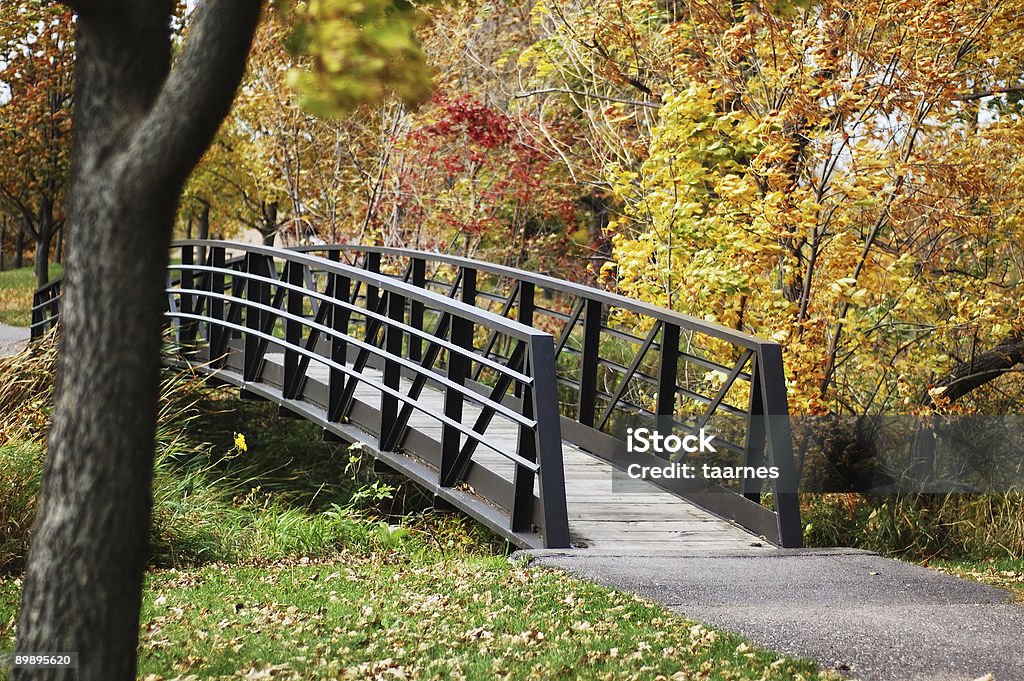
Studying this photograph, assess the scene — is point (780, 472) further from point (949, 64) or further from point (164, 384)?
point (164, 384)

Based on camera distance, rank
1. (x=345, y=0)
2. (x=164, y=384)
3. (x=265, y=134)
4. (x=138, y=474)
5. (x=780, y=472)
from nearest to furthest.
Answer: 1. (x=138, y=474)
2. (x=345, y=0)
3. (x=780, y=472)
4. (x=164, y=384)
5. (x=265, y=134)

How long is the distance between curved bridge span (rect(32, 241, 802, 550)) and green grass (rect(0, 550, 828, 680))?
0.87m

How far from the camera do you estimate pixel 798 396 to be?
8.44 meters

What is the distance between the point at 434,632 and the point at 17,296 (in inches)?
1085

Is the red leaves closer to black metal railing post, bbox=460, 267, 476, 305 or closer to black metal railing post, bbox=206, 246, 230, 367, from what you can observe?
black metal railing post, bbox=206, 246, 230, 367

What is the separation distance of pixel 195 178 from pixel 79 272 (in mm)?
24565

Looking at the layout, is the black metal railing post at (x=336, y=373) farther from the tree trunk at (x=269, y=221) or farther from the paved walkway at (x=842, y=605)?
the tree trunk at (x=269, y=221)

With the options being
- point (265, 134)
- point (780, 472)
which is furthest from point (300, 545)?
point (265, 134)

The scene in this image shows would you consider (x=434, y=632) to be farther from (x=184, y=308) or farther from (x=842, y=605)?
(x=184, y=308)

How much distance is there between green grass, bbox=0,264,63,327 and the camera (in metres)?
26.2

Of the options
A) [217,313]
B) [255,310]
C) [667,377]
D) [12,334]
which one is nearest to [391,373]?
[667,377]

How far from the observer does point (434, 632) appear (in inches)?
194

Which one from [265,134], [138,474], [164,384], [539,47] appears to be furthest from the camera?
[265,134]

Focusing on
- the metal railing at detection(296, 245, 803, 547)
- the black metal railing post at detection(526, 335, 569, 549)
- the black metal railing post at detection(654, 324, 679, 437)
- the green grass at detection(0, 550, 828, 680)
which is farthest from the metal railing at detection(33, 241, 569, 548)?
the black metal railing post at detection(654, 324, 679, 437)
